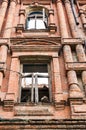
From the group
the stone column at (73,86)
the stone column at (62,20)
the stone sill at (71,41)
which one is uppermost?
the stone column at (62,20)

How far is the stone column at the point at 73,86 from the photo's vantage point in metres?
9.20

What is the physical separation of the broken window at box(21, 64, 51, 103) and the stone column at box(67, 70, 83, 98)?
821 mm

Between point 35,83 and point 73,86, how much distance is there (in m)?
1.51

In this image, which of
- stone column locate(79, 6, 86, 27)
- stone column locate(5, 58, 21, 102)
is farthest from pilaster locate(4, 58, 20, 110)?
stone column locate(79, 6, 86, 27)

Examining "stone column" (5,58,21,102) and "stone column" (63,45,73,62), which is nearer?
"stone column" (5,58,21,102)

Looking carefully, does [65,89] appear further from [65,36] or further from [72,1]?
[72,1]

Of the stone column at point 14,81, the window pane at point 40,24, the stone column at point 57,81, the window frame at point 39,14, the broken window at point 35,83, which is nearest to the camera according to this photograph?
the stone column at point 57,81

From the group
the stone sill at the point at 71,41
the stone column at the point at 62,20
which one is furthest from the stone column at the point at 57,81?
the stone column at the point at 62,20

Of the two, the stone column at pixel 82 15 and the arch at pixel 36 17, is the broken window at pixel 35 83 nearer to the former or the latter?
the arch at pixel 36 17

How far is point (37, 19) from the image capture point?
15.8 meters

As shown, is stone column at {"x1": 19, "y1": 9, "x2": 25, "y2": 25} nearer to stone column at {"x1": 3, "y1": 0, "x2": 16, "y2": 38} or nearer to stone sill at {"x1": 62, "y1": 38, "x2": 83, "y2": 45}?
stone column at {"x1": 3, "y1": 0, "x2": 16, "y2": 38}

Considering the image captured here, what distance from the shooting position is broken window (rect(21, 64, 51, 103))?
32.1 ft

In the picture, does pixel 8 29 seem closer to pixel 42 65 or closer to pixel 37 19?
pixel 42 65

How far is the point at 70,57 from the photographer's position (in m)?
11.1
